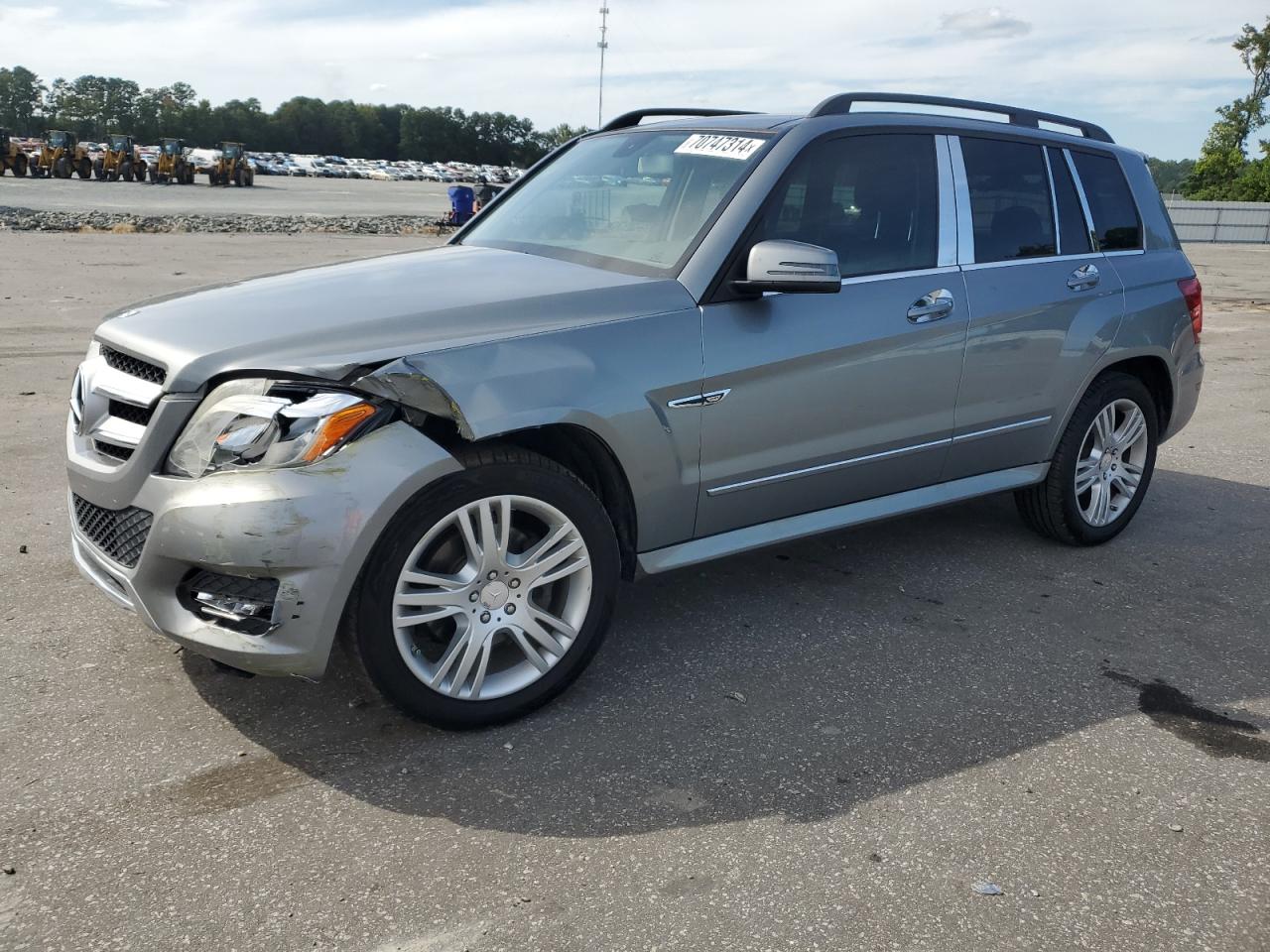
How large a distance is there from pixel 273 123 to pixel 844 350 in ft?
493

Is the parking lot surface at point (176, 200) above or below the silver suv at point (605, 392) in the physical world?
below

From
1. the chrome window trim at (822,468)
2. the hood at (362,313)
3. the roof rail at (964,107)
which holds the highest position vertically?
the roof rail at (964,107)

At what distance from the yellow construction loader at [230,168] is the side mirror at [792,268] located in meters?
55.4

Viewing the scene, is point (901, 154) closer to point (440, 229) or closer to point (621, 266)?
point (621, 266)

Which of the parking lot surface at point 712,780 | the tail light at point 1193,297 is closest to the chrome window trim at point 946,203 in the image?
the parking lot surface at point 712,780

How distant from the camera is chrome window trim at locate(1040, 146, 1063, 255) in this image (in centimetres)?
492

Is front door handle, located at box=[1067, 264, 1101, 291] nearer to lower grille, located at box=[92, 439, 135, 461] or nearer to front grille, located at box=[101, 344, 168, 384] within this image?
front grille, located at box=[101, 344, 168, 384]

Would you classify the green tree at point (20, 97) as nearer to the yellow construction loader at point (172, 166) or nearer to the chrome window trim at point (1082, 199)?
the yellow construction loader at point (172, 166)

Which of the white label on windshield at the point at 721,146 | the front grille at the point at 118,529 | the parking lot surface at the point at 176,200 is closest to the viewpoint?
the front grille at the point at 118,529

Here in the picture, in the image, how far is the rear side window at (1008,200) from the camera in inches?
181

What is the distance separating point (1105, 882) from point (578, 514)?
5.47 feet

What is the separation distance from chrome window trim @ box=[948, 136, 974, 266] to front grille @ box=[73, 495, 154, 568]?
3.09 metres

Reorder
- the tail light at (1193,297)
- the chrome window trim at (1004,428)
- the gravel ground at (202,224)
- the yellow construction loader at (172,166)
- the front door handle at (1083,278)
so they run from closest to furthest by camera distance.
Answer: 1. the chrome window trim at (1004,428)
2. the front door handle at (1083,278)
3. the tail light at (1193,297)
4. the gravel ground at (202,224)
5. the yellow construction loader at (172,166)

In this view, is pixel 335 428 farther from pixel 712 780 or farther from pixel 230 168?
pixel 230 168
